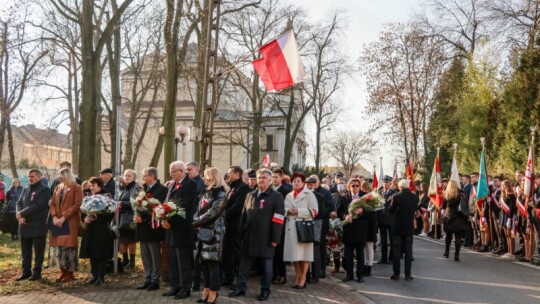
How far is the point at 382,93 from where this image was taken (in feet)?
133

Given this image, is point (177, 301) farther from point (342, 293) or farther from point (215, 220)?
point (342, 293)

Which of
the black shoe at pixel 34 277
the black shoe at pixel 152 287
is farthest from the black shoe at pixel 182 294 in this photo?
the black shoe at pixel 34 277

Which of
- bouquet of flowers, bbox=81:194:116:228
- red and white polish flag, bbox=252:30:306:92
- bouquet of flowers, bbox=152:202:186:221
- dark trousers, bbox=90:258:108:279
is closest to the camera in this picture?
bouquet of flowers, bbox=152:202:186:221

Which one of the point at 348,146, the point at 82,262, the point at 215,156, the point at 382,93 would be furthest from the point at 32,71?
the point at 348,146

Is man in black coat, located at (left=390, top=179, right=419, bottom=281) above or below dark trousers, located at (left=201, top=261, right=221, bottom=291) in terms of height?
above

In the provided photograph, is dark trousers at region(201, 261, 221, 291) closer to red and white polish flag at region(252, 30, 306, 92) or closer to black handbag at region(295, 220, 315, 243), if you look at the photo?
A: black handbag at region(295, 220, 315, 243)

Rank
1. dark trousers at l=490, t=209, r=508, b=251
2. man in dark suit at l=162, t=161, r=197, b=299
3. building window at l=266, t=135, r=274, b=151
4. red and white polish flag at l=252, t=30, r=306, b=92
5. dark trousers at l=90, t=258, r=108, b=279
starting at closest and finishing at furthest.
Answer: man in dark suit at l=162, t=161, r=197, b=299 < dark trousers at l=90, t=258, r=108, b=279 < red and white polish flag at l=252, t=30, r=306, b=92 < dark trousers at l=490, t=209, r=508, b=251 < building window at l=266, t=135, r=274, b=151

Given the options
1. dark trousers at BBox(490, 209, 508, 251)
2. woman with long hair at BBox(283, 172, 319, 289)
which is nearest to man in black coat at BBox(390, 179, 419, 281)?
woman with long hair at BBox(283, 172, 319, 289)

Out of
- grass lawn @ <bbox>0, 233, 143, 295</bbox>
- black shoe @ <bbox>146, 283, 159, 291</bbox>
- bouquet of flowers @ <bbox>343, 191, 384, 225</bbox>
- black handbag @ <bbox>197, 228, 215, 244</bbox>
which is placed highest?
bouquet of flowers @ <bbox>343, 191, 384, 225</bbox>

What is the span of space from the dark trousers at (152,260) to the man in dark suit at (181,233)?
0.53 meters

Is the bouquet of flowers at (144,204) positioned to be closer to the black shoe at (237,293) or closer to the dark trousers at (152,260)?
the dark trousers at (152,260)

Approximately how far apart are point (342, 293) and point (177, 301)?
2.83m

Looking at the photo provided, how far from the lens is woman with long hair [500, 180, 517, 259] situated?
14.7 meters

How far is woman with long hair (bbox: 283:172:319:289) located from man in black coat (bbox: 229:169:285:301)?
882 mm
